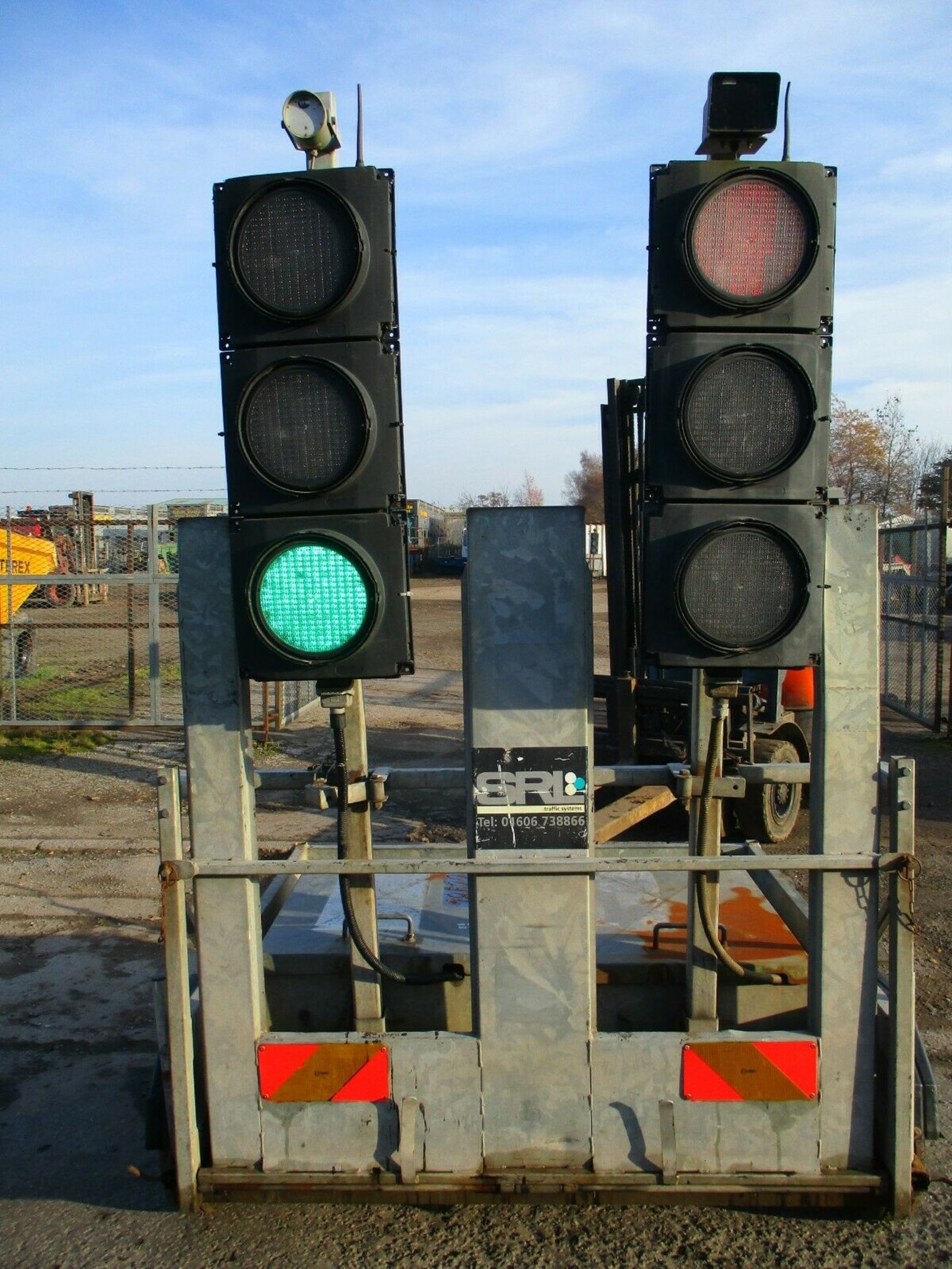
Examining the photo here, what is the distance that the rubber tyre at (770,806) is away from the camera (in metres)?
7.54

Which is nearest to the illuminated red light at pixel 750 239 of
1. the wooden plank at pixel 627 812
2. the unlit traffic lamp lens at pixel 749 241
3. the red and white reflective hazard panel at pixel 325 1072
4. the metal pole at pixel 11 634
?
the unlit traffic lamp lens at pixel 749 241

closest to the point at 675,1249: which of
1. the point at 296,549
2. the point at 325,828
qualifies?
the point at 296,549

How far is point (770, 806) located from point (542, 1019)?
505 cm

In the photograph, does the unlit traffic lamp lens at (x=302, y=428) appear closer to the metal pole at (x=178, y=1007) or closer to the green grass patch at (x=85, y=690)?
the metal pole at (x=178, y=1007)

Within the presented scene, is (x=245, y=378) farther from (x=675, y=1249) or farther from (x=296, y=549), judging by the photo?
(x=675, y=1249)

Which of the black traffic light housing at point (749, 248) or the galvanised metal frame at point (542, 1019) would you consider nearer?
the black traffic light housing at point (749, 248)

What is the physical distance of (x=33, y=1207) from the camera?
337 cm

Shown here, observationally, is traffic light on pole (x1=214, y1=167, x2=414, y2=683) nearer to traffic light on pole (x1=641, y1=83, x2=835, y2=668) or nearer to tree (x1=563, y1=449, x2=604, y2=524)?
traffic light on pole (x1=641, y1=83, x2=835, y2=668)

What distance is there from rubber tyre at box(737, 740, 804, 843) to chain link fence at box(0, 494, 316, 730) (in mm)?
4695

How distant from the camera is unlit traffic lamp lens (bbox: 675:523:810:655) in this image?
8.91ft

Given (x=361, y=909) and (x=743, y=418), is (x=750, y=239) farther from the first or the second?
(x=361, y=909)

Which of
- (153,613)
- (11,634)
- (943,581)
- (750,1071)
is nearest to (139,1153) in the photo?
(750,1071)

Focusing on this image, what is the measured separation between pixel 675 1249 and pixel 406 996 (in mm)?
1086

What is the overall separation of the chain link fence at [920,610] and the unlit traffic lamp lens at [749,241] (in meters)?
7.97
